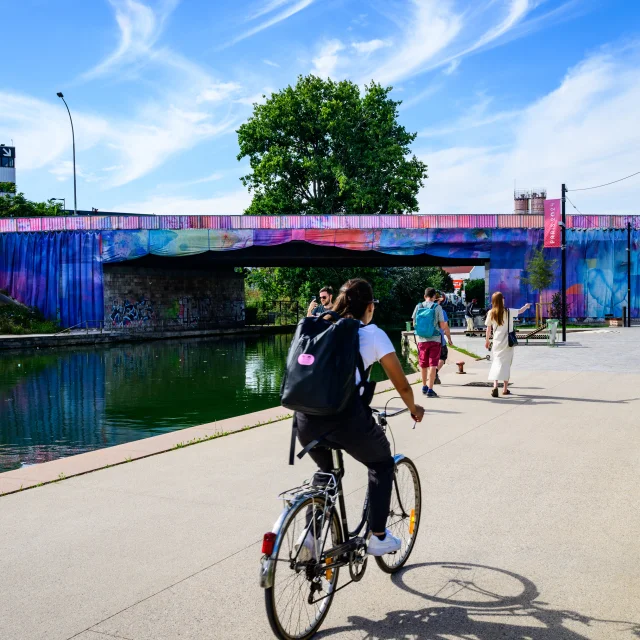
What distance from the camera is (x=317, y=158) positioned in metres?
48.5

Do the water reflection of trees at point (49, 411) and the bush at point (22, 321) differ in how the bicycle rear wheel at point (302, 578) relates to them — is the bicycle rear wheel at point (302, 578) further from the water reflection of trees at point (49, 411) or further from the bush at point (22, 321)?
the bush at point (22, 321)

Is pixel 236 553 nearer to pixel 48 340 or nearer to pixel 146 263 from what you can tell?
pixel 48 340

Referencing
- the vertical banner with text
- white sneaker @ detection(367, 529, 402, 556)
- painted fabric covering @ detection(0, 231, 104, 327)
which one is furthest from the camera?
painted fabric covering @ detection(0, 231, 104, 327)

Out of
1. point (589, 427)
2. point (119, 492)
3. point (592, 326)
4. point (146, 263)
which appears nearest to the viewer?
point (119, 492)

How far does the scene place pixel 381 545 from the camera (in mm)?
4012

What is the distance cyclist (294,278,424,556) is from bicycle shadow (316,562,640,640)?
36 centimetres

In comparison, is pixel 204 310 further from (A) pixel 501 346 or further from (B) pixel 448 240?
A: (A) pixel 501 346

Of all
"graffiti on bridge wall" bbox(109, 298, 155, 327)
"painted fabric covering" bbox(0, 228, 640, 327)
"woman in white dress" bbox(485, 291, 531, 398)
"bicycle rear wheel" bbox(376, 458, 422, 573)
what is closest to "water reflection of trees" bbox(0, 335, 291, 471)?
"woman in white dress" bbox(485, 291, 531, 398)

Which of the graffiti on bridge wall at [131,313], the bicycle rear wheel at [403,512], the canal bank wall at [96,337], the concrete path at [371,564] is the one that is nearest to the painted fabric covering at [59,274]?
the graffiti on bridge wall at [131,313]

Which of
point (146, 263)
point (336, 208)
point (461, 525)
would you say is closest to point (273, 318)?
point (336, 208)

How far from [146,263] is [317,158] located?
12.9 metres

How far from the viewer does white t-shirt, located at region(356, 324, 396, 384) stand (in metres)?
3.75

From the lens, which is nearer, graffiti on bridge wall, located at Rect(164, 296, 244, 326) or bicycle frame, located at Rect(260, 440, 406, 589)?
bicycle frame, located at Rect(260, 440, 406, 589)

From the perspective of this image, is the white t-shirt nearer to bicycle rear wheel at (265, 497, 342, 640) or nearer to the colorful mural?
bicycle rear wheel at (265, 497, 342, 640)
